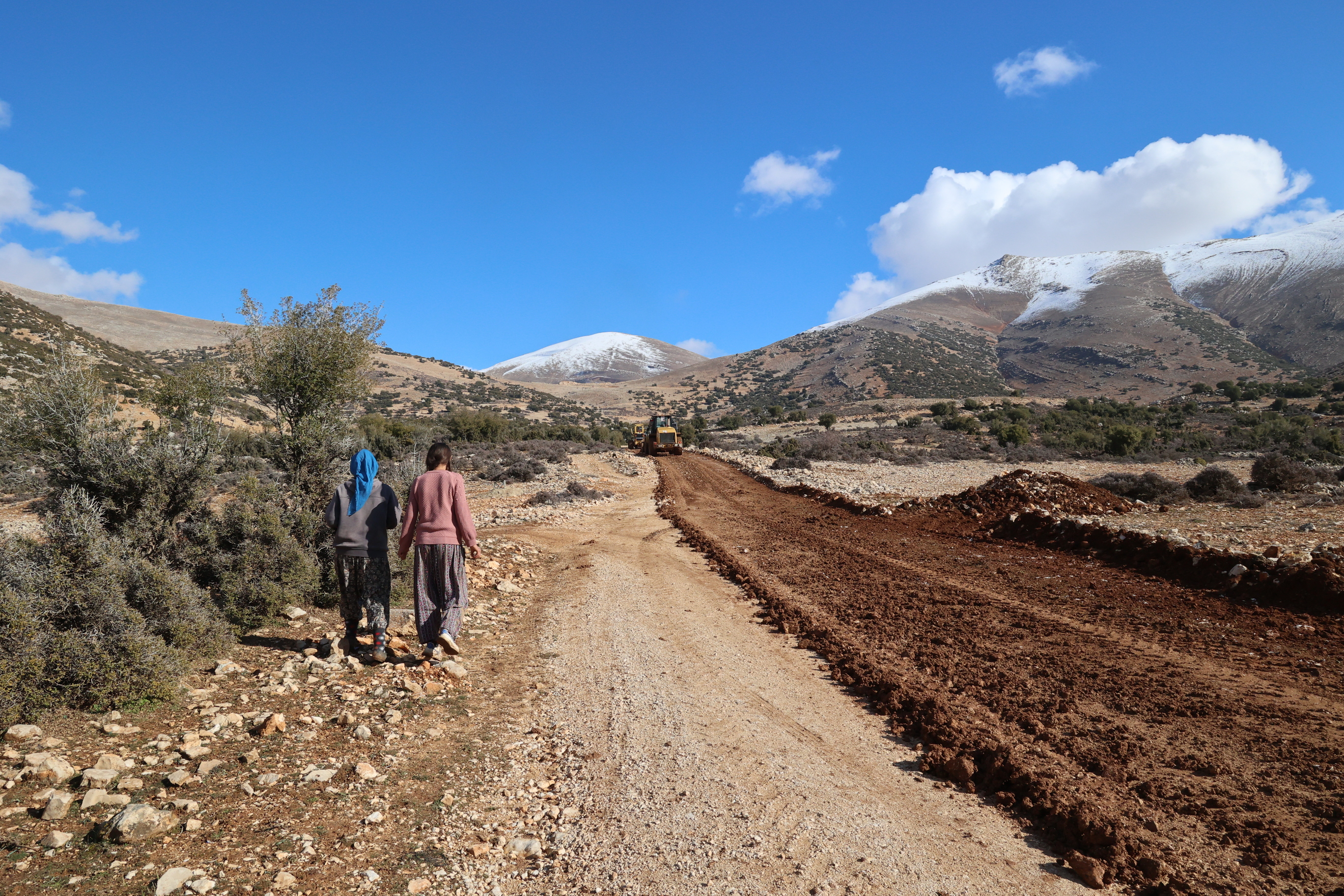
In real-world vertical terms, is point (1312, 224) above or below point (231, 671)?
above

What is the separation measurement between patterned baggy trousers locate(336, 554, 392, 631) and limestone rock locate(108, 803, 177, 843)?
2.52 metres

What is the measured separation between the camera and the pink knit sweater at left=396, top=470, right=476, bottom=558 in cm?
561

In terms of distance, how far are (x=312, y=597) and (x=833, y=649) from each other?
5.64 meters

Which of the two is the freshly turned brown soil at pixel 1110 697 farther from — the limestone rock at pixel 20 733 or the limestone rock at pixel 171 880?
the limestone rock at pixel 20 733

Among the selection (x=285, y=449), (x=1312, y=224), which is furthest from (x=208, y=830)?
(x=1312, y=224)

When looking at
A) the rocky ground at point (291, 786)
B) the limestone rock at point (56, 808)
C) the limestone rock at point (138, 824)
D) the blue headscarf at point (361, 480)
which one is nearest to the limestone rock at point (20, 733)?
the rocky ground at point (291, 786)

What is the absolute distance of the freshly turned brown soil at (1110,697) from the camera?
328 centimetres

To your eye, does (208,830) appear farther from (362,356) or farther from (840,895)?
(362,356)

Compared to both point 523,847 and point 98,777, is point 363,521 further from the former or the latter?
point 523,847

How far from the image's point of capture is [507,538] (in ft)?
40.2

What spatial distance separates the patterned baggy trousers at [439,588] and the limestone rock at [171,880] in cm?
288

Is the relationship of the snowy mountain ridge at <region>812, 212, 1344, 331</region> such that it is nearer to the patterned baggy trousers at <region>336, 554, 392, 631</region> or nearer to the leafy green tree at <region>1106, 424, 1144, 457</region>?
the leafy green tree at <region>1106, 424, 1144, 457</region>

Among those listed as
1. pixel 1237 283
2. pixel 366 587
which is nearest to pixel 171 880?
pixel 366 587

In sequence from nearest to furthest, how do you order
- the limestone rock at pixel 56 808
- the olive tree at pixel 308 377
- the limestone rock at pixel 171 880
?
the limestone rock at pixel 171 880 → the limestone rock at pixel 56 808 → the olive tree at pixel 308 377
